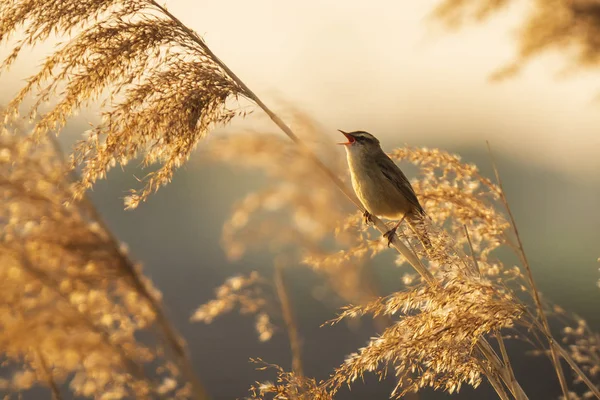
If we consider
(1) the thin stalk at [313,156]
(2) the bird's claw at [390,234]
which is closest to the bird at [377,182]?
(2) the bird's claw at [390,234]

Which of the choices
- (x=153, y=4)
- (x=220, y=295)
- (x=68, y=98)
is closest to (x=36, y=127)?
(x=68, y=98)

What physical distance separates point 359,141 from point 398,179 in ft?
0.96

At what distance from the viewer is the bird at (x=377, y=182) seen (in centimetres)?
271

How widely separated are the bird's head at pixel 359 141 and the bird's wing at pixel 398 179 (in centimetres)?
8

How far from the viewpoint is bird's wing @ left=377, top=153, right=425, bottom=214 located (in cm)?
267

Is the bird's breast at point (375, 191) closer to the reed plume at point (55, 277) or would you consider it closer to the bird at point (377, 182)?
the bird at point (377, 182)

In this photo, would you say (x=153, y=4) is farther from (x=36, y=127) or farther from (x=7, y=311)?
(x=7, y=311)

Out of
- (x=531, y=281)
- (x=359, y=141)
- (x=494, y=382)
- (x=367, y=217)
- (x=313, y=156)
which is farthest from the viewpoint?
(x=359, y=141)

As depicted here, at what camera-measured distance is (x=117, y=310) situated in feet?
10.4

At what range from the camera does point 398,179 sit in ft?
9.12

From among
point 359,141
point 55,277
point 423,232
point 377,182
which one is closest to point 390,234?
point 423,232

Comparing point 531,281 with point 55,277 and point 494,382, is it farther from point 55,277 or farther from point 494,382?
point 55,277

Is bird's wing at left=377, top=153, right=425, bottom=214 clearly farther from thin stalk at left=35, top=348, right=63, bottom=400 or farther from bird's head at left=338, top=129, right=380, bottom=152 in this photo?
thin stalk at left=35, top=348, right=63, bottom=400

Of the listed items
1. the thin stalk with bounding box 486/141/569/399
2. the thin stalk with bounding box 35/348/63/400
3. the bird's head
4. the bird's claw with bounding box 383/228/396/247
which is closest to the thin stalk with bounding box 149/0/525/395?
the bird's claw with bounding box 383/228/396/247
